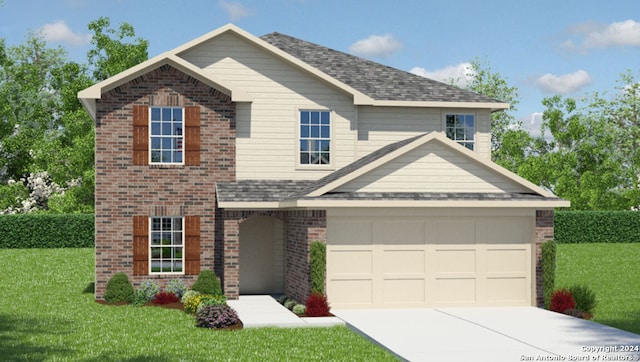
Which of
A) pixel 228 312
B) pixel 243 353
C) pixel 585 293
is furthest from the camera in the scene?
pixel 585 293

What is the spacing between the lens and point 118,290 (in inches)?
921

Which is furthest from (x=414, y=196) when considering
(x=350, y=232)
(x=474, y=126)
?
(x=474, y=126)

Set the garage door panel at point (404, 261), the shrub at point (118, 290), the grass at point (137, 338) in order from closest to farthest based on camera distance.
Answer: the grass at point (137, 338) < the garage door panel at point (404, 261) < the shrub at point (118, 290)

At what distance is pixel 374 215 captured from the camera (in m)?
21.5

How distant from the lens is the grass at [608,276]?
69.6ft

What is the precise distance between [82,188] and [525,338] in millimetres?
34057

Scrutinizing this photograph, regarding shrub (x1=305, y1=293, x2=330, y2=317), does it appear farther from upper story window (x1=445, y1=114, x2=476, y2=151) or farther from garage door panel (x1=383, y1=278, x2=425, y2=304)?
upper story window (x1=445, y1=114, x2=476, y2=151)

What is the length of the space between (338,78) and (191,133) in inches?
223

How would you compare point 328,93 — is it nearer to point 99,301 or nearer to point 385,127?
point 385,127

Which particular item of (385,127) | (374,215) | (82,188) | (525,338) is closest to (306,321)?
(374,215)

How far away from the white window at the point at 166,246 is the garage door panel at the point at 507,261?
9138 millimetres

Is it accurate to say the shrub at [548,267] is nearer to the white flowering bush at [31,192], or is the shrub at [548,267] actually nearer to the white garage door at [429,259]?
the white garage door at [429,259]

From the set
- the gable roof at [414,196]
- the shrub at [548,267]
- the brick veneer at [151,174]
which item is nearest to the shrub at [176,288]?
the brick veneer at [151,174]

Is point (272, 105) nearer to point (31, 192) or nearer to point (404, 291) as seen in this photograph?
point (404, 291)
